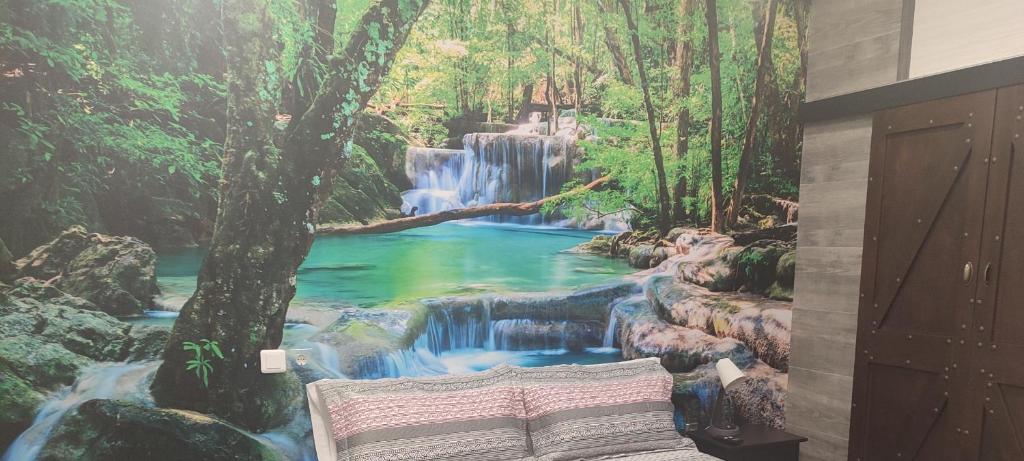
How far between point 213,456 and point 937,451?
9.63 ft

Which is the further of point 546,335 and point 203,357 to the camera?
point 546,335

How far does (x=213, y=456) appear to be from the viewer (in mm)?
2148

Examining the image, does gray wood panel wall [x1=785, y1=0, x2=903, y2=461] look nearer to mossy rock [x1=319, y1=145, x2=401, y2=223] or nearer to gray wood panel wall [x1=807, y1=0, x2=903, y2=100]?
gray wood panel wall [x1=807, y1=0, x2=903, y2=100]

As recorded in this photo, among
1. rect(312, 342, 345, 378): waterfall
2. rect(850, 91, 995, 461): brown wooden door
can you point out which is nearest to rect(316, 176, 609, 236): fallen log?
rect(312, 342, 345, 378): waterfall

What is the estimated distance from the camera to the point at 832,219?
9.41 feet

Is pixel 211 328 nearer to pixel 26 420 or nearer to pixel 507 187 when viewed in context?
pixel 26 420

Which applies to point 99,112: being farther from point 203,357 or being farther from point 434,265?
point 434,265

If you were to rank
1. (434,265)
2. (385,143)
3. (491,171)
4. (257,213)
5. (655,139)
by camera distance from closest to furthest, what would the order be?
1. (257,213)
2. (385,143)
3. (434,265)
4. (491,171)
5. (655,139)

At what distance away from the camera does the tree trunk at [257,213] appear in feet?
7.02

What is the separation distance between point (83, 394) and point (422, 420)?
1.21 m

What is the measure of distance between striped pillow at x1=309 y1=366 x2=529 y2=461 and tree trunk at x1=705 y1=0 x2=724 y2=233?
4.93ft

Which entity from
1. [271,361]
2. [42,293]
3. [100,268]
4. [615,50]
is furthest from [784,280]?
[42,293]

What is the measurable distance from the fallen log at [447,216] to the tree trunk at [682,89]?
1.39ft

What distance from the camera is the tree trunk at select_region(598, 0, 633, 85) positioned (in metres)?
2.72
